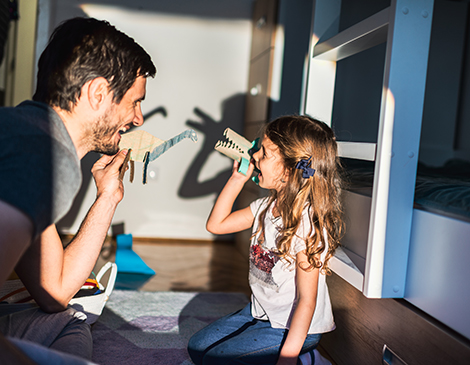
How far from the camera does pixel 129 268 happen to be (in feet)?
7.17

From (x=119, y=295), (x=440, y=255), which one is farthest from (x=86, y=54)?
(x=119, y=295)

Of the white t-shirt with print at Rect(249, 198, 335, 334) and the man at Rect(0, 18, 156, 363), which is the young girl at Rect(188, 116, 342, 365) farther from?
the man at Rect(0, 18, 156, 363)

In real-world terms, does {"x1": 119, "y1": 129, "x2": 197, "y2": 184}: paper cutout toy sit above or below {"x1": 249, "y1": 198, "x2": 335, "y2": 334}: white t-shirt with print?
above

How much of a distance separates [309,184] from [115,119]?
1.79ft

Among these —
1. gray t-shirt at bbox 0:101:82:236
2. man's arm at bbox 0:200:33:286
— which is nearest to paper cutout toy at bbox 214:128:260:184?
gray t-shirt at bbox 0:101:82:236

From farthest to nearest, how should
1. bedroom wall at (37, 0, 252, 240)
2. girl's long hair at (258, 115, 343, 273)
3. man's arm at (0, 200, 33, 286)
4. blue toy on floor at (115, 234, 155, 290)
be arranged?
bedroom wall at (37, 0, 252, 240) < blue toy on floor at (115, 234, 155, 290) < girl's long hair at (258, 115, 343, 273) < man's arm at (0, 200, 33, 286)

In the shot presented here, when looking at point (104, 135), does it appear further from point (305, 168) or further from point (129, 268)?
point (129, 268)

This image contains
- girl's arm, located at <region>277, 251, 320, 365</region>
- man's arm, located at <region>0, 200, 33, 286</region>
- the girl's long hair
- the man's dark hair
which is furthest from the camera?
the girl's long hair

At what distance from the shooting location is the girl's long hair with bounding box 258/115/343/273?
3.62 feet

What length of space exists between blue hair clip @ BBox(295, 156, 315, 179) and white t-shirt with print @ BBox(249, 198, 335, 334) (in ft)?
0.37

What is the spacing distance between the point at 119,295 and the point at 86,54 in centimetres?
120

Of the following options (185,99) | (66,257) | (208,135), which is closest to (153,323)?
(66,257)

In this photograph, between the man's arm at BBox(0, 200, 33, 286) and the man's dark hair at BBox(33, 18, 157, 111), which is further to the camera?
the man's dark hair at BBox(33, 18, 157, 111)

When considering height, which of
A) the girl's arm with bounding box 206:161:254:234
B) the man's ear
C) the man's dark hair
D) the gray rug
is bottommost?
the gray rug
